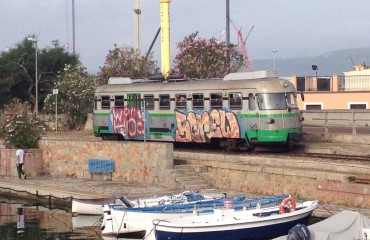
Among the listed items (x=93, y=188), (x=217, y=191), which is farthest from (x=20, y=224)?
(x=217, y=191)

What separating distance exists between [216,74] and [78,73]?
1143cm

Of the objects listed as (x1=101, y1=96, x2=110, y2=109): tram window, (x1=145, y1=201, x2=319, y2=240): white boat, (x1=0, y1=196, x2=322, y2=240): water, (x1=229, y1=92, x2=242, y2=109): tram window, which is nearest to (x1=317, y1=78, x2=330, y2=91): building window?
(x1=101, y1=96, x2=110, y2=109): tram window

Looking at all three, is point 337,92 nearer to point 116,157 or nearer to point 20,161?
point 116,157

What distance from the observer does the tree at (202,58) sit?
53.2 meters

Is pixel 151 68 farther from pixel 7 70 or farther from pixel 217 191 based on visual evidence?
pixel 217 191

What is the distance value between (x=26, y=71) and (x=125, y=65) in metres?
12.3

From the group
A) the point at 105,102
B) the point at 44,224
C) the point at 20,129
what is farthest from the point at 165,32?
the point at 44,224

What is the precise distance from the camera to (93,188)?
32.0m

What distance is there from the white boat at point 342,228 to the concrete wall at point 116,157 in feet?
45.1

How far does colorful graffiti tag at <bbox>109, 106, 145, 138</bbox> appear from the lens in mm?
38562

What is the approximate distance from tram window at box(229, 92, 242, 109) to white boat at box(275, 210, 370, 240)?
15424 millimetres

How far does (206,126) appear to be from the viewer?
116 feet

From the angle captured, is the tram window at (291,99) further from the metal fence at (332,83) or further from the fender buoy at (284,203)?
the metal fence at (332,83)

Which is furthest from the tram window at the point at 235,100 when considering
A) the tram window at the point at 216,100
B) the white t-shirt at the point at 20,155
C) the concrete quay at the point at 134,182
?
the white t-shirt at the point at 20,155
